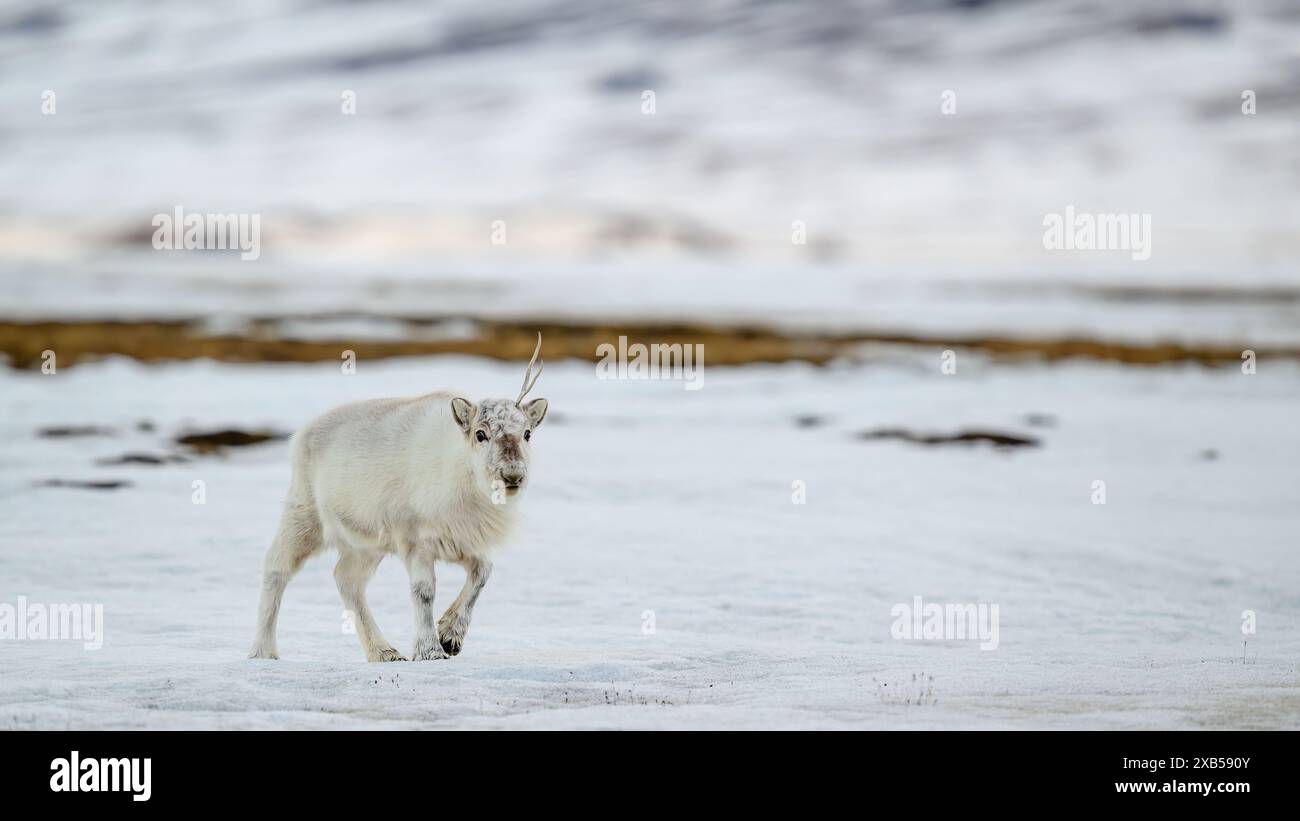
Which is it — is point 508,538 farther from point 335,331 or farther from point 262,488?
point 335,331

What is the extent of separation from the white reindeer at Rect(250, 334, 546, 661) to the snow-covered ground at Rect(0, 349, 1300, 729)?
46cm

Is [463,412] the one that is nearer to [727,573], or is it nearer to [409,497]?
[409,497]

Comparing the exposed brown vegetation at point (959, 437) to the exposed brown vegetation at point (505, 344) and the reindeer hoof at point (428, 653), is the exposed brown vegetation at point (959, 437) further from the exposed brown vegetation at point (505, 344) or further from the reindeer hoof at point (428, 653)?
the reindeer hoof at point (428, 653)

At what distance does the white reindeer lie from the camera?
28.0 ft

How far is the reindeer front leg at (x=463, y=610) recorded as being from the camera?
898 centimetres

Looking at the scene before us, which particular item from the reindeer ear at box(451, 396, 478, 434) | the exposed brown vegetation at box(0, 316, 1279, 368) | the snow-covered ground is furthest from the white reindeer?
the exposed brown vegetation at box(0, 316, 1279, 368)

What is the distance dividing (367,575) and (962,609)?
599 cm

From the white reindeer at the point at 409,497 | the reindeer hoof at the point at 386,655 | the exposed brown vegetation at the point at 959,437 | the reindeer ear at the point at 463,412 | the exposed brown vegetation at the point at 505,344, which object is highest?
the exposed brown vegetation at the point at 505,344

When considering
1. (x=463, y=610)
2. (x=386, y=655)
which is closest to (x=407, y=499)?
(x=463, y=610)

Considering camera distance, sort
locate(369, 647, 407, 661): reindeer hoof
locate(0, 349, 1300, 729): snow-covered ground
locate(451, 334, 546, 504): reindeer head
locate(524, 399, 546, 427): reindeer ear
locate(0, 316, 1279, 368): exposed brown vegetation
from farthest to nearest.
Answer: locate(0, 316, 1279, 368): exposed brown vegetation
locate(369, 647, 407, 661): reindeer hoof
locate(524, 399, 546, 427): reindeer ear
locate(451, 334, 546, 504): reindeer head
locate(0, 349, 1300, 729): snow-covered ground

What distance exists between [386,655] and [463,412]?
2.00 meters

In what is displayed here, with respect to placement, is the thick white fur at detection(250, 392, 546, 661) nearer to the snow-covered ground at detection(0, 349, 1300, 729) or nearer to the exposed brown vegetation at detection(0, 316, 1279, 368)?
the snow-covered ground at detection(0, 349, 1300, 729)

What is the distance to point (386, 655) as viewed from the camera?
930 centimetres

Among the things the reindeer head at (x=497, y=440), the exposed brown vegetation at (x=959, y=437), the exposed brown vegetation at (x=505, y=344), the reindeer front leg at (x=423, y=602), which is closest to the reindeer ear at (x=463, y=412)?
the reindeer head at (x=497, y=440)
